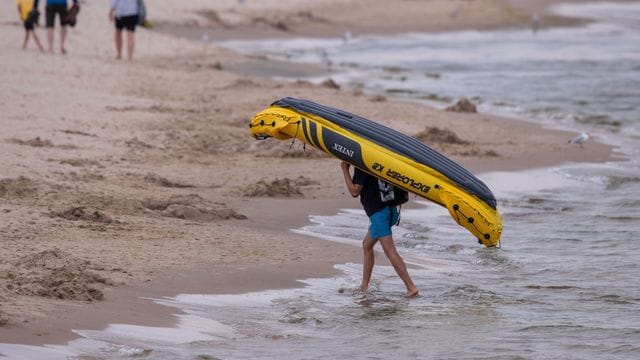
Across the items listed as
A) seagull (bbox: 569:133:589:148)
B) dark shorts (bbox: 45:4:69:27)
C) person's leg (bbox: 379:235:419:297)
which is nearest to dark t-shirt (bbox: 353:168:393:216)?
person's leg (bbox: 379:235:419:297)

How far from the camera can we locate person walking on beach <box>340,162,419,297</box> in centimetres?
900

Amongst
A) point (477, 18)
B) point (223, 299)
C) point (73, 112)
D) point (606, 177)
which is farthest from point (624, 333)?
point (477, 18)

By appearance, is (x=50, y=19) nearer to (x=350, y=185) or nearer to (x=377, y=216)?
(x=350, y=185)

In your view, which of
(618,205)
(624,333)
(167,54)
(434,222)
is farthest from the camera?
(167,54)

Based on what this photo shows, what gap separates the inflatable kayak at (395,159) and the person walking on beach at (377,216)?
144 millimetres

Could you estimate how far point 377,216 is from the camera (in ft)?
29.6

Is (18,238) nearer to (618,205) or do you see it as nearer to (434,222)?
(434,222)

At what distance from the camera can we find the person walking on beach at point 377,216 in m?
9.00

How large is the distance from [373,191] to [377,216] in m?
0.19

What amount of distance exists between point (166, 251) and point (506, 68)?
2007 centimetres

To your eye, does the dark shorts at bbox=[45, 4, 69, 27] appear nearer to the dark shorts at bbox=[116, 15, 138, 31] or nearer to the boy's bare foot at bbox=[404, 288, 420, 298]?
the dark shorts at bbox=[116, 15, 138, 31]

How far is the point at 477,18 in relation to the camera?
147 ft

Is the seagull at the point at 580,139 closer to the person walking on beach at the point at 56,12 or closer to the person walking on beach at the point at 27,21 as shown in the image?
the person walking on beach at the point at 56,12

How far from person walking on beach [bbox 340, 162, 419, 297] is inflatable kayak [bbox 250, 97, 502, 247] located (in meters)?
0.14
